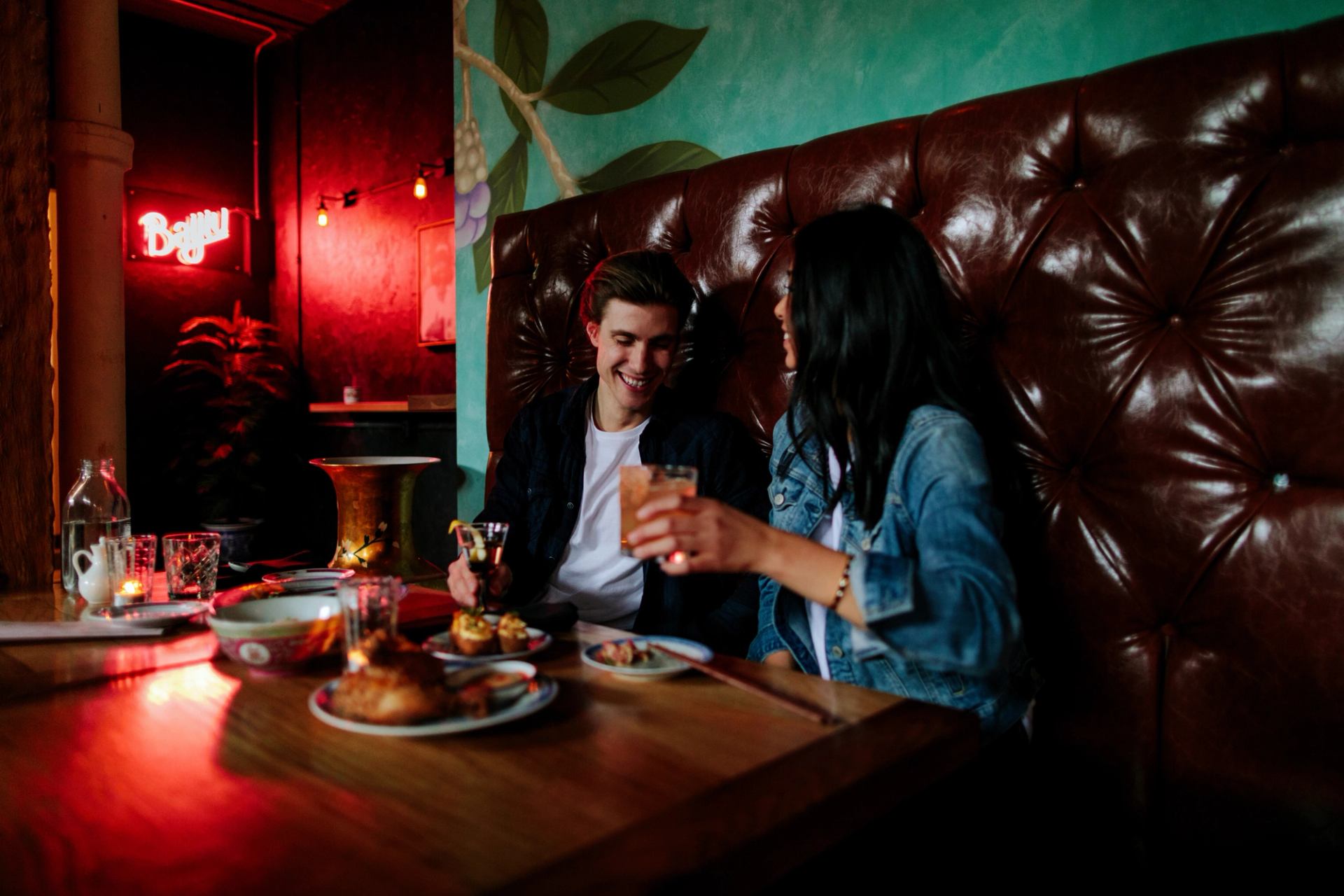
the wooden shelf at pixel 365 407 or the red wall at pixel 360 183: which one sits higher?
the red wall at pixel 360 183

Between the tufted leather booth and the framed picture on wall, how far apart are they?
14.1 feet

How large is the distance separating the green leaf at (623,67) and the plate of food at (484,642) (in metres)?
1.74

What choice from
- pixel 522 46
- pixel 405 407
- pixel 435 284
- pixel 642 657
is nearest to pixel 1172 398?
pixel 642 657

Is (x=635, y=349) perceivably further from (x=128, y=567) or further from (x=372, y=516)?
(x=128, y=567)

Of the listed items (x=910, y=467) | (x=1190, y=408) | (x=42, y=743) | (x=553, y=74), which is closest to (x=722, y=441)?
(x=910, y=467)

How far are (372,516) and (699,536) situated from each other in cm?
112

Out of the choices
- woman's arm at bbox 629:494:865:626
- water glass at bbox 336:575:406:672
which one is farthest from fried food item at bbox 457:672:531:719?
woman's arm at bbox 629:494:865:626

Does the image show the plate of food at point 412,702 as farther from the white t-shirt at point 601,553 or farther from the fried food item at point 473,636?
the white t-shirt at point 601,553

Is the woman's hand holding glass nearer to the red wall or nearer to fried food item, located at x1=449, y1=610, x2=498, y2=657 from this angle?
fried food item, located at x1=449, y1=610, x2=498, y2=657

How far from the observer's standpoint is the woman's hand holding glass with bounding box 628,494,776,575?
105 cm

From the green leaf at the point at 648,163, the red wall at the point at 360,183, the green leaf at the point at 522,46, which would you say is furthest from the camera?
the red wall at the point at 360,183

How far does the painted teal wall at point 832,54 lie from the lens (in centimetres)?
155

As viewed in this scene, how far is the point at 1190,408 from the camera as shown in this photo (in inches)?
49.9

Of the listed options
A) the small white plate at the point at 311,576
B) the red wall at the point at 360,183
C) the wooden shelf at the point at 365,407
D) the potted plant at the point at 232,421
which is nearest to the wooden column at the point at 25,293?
the small white plate at the point at 311,576
